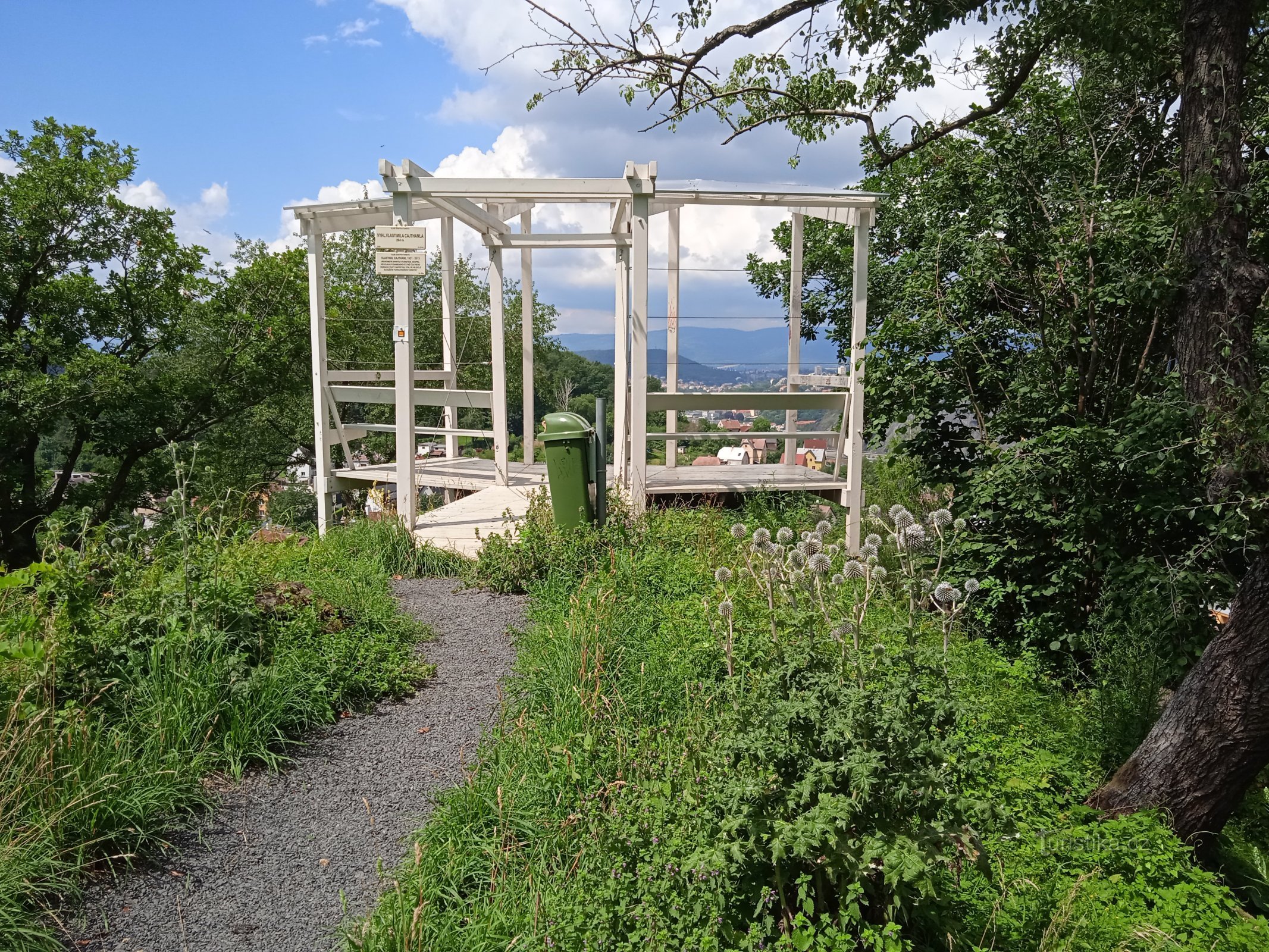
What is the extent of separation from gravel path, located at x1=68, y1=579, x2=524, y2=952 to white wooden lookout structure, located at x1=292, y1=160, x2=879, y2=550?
Answer: 4060mm

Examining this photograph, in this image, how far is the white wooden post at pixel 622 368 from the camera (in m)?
8.59

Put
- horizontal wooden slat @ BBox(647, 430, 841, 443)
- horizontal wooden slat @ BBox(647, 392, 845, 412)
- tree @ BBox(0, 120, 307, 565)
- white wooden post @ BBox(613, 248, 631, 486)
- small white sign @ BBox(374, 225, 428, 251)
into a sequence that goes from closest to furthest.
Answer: small white sign @ BBox(374, 225, 428, 251) → white wooden post @ BBox(613, 248, 631, 486) → horizontal wooden slat @ BBox(647, 392, 845, 412) → horizontal wooden slat @ BBox(647, 430, 841, 443) → tree @ BBox(0, 120, 307, 565)

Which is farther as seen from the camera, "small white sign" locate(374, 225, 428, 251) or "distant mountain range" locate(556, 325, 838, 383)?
"distant mountain range" locate(556, 325, 838, 383)

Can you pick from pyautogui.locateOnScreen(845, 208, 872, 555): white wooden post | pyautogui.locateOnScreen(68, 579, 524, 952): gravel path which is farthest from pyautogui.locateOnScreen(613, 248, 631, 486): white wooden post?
pyautogui.locateOnScreen(68, 579, 524, 952): gravel path

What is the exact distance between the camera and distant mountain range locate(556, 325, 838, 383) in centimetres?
954

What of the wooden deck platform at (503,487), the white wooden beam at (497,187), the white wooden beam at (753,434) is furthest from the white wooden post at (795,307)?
the white wooden beam at (497,187)

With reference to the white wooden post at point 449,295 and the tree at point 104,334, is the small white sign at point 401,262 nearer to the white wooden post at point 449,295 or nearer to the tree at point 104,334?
the white wooden post at point 449,295

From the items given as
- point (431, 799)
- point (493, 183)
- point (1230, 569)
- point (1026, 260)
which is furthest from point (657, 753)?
point (493, 183)

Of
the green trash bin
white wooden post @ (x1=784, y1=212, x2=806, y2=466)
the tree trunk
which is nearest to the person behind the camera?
the tree trunk

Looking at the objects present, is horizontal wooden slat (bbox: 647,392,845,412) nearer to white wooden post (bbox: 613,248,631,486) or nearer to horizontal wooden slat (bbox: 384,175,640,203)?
white wooden post (bbox: 613,248,631,486)

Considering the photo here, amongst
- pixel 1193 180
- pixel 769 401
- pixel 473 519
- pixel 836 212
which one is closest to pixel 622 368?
pixel 769 401

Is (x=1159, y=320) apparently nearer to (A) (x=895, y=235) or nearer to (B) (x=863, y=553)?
(B) (x=863, y=553)

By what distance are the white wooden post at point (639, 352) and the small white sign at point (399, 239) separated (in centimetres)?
205

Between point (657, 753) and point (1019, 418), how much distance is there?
385 centimetres
